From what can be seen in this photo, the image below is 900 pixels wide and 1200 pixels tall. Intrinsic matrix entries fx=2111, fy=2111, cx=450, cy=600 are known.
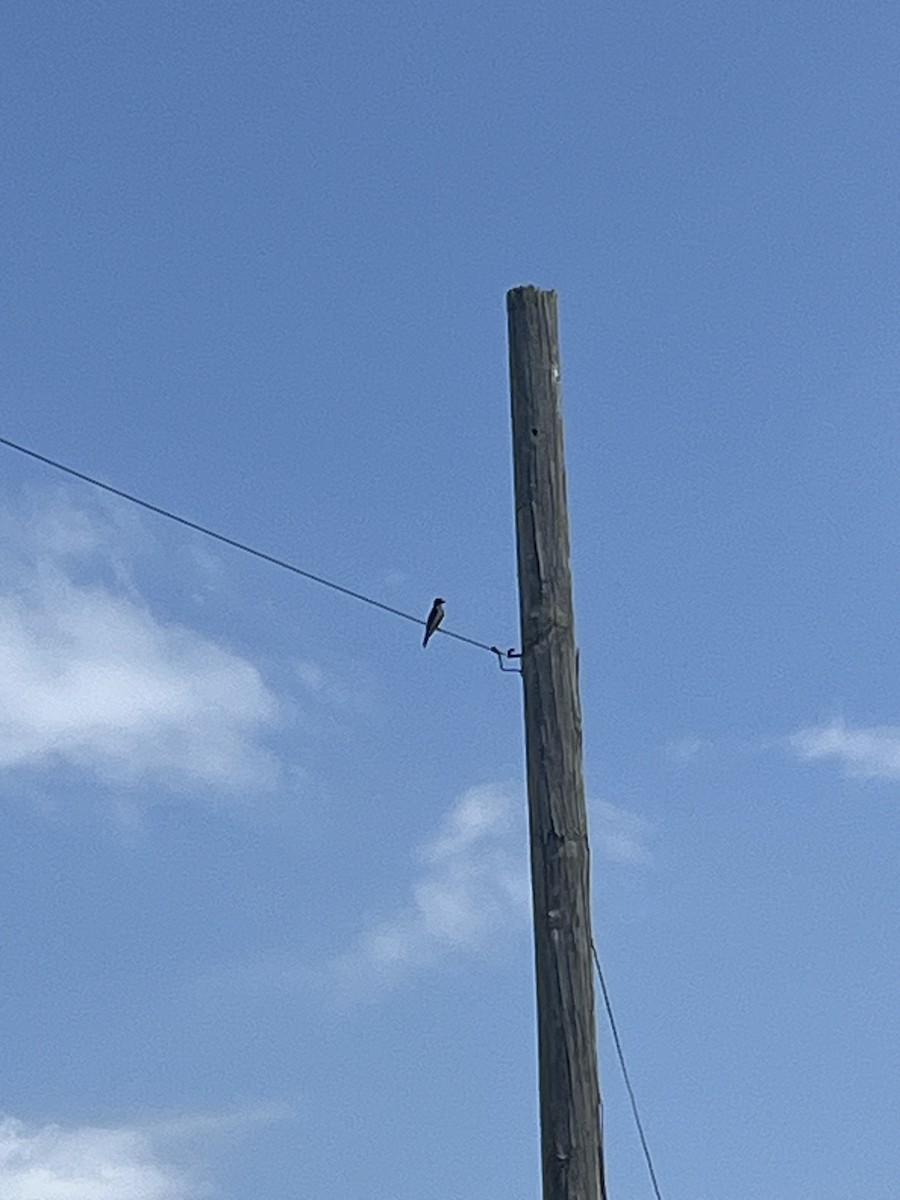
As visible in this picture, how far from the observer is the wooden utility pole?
862 cm

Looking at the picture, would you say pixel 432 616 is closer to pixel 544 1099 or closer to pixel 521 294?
pixel 521 294

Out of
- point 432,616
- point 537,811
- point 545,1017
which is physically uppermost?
point 432,616

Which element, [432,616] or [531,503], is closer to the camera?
[531,503]

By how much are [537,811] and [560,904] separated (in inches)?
16.6

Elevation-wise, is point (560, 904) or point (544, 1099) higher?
point (560, 904)

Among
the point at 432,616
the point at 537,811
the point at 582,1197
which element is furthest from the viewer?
the point at 432,616

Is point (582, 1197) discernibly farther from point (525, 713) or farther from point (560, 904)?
point (525, 713)

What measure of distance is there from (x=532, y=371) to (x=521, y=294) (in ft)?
1.30

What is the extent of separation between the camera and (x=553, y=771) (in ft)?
29.9

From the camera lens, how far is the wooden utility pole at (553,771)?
8.62 metres

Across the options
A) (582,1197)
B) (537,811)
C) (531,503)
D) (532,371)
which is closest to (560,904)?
(537,811)

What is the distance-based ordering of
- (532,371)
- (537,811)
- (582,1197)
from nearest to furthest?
(582,1197), (537,811), (532,371)

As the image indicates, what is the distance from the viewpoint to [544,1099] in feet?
28.6

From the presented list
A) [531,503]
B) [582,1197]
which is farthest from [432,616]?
[582,1197]
